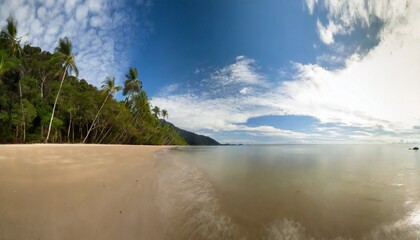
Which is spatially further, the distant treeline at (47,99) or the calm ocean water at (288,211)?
the distant treeline at (47,99)

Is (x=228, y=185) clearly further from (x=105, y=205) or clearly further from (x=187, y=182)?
(x=105, y=205)

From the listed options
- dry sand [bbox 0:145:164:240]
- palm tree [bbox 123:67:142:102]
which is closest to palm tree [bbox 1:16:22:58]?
palm tree [bbox 123:67:142:102]

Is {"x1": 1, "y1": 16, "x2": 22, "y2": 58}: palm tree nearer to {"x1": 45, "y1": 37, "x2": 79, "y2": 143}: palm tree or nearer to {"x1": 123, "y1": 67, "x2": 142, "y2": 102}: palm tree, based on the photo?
{"x1": 45, "y1": 37, "x2": 79, "y2": 143}: palm tree

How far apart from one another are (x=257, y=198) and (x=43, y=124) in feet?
98.3

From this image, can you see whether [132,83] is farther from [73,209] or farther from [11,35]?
[73,209]

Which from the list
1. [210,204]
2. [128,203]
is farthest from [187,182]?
[128,203]

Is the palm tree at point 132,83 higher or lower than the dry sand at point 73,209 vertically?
higher

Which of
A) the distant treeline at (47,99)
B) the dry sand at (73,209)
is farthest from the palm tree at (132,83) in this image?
the dry sand at (73,209)

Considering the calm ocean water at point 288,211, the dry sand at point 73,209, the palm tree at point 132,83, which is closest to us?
the dry sand at point 73,209

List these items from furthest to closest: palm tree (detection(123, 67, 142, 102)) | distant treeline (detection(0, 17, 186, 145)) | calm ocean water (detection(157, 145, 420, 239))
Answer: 1. palm tree (detection(123, 67, 142, 102))
2. distant treeline (detection(0, 17, 186, 145))
3. calm ocean water (detection(157, 145, 420, 239))

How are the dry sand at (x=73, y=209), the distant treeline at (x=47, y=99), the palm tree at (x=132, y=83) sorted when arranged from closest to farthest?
the dry sand at (x=73, y=209)
the distant treeline at (x=47, y=99)
the palm tree at (x=132, y=83)

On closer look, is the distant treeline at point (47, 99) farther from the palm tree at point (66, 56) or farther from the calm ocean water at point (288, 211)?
the calm ocean water at point (288, 211)

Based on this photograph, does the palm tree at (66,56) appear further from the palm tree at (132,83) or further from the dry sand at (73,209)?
the dry sand at (73,209)

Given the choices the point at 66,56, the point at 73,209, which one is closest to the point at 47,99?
the point at 66,56
